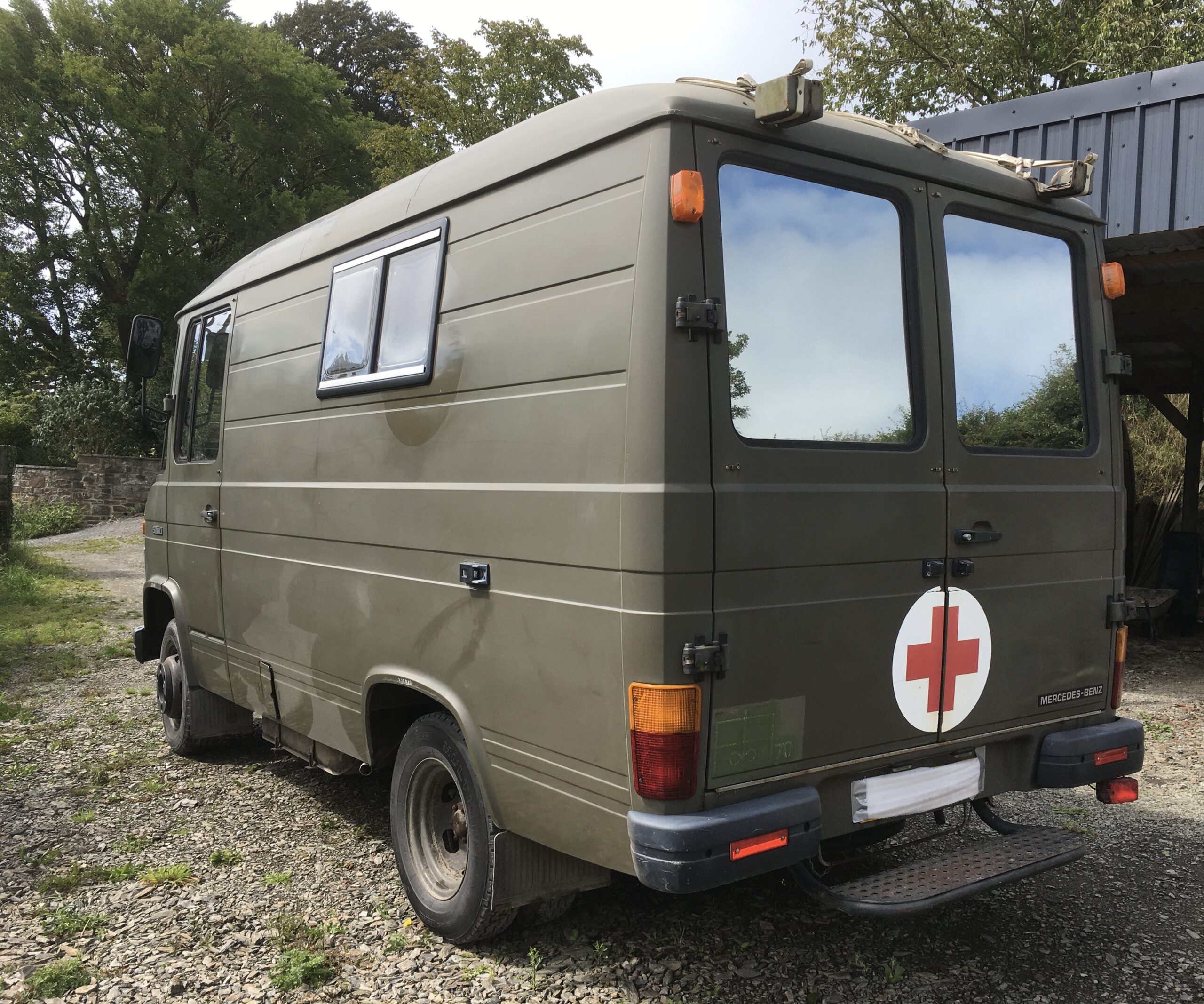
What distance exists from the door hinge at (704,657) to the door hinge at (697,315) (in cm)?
78

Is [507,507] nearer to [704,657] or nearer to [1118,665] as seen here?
[704,657]

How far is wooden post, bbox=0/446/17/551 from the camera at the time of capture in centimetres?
1255

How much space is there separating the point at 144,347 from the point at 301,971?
11.8 feet

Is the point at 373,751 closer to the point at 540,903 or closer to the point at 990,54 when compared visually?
the point at 540,903

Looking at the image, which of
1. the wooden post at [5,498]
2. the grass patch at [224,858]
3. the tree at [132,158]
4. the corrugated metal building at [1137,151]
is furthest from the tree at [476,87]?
the grass patch at [224,858]

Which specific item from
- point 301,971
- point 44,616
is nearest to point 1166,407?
point 301,971

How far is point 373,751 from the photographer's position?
3689 millimetres

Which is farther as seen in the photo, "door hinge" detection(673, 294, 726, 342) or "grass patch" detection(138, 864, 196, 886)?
"grass patch" detection(138, 864, 196, 886)

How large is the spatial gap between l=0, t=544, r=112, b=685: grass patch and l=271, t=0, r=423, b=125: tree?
22.2 m

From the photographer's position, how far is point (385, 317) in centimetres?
363

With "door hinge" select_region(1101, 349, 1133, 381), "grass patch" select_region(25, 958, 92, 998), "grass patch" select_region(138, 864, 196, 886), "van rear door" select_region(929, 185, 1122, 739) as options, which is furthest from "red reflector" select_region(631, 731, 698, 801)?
"grass patch" select_region(138, 864, 196, 886)

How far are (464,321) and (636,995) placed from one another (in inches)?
85.5

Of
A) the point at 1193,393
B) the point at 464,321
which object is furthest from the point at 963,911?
the point at 1193,393

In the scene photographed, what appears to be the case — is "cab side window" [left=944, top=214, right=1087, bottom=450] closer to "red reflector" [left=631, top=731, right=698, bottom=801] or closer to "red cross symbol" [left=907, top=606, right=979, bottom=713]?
"red cross symbol" [left=907, top=606, right=979, bottom=713]
